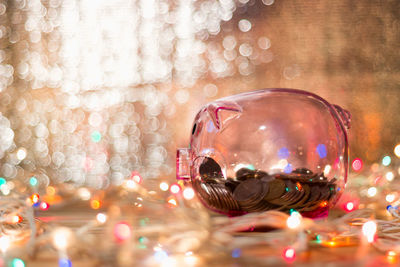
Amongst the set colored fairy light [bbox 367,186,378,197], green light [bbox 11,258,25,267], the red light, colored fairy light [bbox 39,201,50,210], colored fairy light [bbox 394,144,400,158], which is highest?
colored fairy light [bbox 394,144,400,158]

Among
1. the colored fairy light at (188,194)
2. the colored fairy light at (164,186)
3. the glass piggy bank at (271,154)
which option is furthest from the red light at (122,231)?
the colored fairy light at (164,186)

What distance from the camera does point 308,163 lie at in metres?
0.48

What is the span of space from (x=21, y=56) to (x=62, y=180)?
0.36 metres

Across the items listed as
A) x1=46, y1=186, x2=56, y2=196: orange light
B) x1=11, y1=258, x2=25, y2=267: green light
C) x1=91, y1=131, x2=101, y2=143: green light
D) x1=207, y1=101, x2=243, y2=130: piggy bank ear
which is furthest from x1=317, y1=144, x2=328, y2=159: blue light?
x1=91, y1=131, x2=101, y2=143: green light

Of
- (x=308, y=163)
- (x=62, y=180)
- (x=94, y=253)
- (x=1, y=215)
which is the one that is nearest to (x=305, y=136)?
(x=308, y=163)

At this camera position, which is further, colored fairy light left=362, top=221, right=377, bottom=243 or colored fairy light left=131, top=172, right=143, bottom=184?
colored fairy light left=131, top=172, right=143, bottom=184

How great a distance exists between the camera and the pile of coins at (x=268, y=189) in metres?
0.48

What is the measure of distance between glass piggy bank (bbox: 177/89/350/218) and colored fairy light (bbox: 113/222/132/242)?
0.34ft

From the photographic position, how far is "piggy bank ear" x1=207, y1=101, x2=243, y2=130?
19.9 inches

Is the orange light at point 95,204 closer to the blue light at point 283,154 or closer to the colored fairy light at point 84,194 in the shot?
the colored fairy light at point 84,194

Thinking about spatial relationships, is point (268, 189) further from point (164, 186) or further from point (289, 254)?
point (164, 186)

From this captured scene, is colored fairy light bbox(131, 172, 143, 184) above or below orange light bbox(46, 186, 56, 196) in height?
above

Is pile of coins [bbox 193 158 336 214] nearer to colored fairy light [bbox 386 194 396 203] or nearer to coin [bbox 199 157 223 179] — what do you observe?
coin [bbox 199 157 223 179]

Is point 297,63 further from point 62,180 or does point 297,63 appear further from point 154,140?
point 62,180
